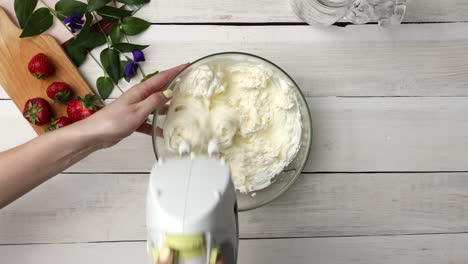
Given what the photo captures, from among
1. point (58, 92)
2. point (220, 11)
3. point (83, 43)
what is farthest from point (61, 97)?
point (220, 11)

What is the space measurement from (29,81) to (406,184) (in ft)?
3.08

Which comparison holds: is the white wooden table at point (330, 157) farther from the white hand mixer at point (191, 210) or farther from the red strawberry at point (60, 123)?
the white hand mixer at point (191, 210)

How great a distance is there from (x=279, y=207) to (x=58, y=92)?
1.91 ft

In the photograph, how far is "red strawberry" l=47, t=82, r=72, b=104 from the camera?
91cm

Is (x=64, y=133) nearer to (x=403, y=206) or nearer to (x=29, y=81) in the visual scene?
(x=29, y=81)

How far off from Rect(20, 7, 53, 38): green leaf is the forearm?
0.25 metres

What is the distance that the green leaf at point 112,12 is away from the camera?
0.90 meters

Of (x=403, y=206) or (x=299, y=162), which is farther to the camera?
(x=403, y=206)

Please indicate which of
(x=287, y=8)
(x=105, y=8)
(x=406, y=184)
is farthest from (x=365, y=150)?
(x=105, y=8)

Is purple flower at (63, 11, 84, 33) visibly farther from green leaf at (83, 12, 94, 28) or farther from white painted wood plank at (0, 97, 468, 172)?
white painted wood plank at (0, 97, 468, 172)

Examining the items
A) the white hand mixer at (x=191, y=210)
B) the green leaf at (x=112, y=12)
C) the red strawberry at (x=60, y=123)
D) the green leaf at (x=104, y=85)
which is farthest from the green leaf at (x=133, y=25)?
the white hand mixer at (x=191, y=210)

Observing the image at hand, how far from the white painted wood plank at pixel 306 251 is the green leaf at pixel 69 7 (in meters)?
0.56

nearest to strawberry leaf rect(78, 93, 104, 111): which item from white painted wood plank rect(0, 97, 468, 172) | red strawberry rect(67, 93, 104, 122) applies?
red strawberry rect(67, 93, 104, 122)

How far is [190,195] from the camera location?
1.77 feet
